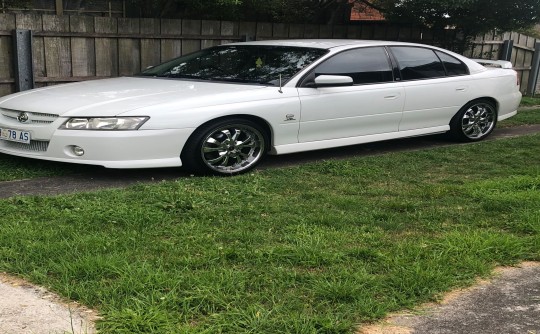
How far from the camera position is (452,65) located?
7.76 meters

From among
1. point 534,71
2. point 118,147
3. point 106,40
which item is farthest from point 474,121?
point 534,71

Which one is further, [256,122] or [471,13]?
[471,13]

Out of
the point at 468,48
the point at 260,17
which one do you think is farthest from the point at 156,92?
the point at 468,48

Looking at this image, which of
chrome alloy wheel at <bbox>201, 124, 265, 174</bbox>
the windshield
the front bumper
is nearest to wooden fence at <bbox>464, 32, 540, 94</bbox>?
the windshield

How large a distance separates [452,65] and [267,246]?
16.1ft

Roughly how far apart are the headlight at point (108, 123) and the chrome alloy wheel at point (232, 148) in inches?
26.1

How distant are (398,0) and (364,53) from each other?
5.39m

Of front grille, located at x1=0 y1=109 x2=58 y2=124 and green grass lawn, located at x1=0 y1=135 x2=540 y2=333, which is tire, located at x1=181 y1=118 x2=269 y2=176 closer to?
green grass lawn, located at x1=0 y1=135 x2=540 y2=333

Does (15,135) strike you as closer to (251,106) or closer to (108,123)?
(108,123)

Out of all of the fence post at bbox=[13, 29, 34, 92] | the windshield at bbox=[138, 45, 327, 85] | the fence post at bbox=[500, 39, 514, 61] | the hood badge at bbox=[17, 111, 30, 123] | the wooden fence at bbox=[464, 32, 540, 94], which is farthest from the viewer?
the fence post at bbox=[500, 39, 514, 61]

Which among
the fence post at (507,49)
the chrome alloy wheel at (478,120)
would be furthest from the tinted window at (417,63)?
the fence post at (507,49)

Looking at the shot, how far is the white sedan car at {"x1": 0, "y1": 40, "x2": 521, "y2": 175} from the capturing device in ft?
17.6

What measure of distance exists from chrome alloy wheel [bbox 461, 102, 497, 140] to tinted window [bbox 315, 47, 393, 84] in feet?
5.13

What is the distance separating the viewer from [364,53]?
22.7ft
